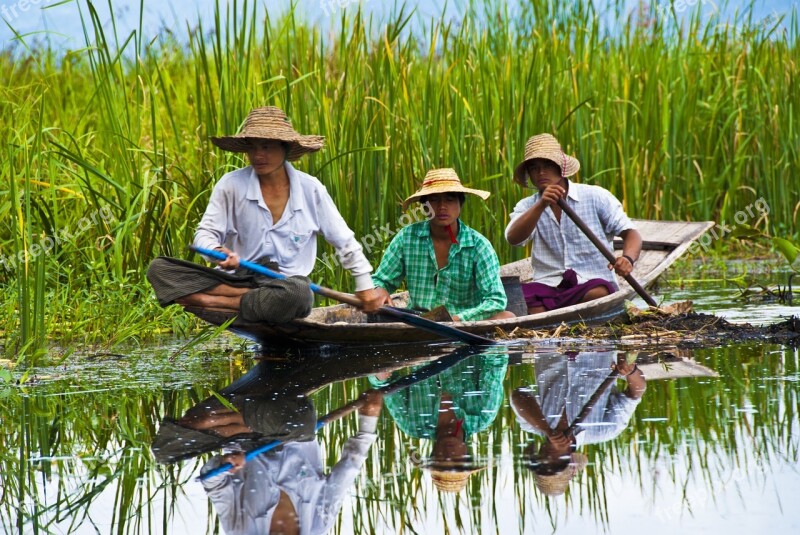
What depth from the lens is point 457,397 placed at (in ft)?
15.7

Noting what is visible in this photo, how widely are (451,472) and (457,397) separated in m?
1.23

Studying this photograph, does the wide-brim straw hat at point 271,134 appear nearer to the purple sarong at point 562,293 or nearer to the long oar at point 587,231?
the long oar at point 587,231

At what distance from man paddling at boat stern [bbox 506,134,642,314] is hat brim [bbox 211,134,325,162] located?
141 cm

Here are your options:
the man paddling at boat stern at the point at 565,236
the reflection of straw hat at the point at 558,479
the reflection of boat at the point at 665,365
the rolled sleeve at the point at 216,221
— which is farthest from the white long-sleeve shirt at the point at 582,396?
the rolled sleeve at the point at 216,221

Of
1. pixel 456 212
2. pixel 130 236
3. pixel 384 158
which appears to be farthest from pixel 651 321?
pixel 130 236

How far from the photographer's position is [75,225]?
759cm

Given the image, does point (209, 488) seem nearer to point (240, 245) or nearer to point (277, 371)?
point (277, 371)

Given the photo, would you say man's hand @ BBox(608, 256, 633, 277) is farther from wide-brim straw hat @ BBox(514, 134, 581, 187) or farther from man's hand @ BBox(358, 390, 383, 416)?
man's hand @ BBox(358, 390, 383, 416)

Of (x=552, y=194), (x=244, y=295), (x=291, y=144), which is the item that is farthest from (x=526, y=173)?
(x=244, y=295)

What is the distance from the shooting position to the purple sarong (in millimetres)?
7281

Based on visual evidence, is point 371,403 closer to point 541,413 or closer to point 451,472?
point 541,413

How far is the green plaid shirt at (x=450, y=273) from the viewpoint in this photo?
21.7 ft

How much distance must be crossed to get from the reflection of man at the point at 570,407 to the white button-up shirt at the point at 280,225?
3.81 feet

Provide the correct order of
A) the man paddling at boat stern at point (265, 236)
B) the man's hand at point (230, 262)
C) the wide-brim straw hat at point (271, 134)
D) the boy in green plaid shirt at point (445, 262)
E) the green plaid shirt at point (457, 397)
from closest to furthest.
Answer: the green plaid shirt at point (457, 397) → the man's hand at point (230, 262) → the man paddling at boat stern at point (265, 236) → the wide-brim straw hat at point (271, 134) → the boy in green plaid shirt at point (445, 262)
